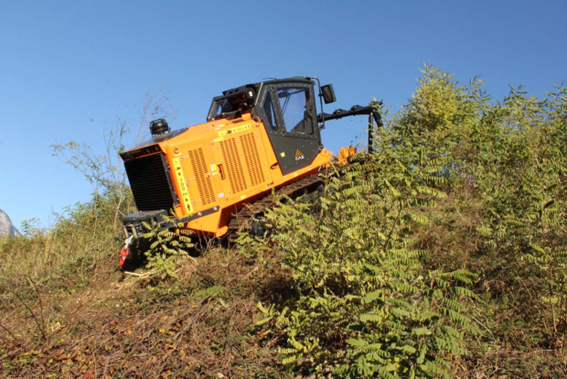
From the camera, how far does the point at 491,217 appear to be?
16.2 feet

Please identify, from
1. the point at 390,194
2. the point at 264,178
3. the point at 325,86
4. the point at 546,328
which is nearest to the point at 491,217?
the point at 546,328

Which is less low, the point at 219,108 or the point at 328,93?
the point at 219,108

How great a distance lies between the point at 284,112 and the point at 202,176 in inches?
90.9

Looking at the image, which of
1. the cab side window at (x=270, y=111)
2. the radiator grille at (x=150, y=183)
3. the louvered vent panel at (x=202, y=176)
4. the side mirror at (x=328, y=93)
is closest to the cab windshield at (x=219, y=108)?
the cab side window at (x=270, y=111)

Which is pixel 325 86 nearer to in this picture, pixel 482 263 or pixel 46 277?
pixel 482 263

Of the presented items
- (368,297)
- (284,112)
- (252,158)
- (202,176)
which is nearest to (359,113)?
(284,112)

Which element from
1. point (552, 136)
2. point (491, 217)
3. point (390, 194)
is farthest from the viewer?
point (552, 136)

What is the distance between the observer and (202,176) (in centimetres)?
778

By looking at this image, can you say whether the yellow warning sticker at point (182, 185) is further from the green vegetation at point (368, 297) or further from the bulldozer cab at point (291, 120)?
the bulldozer cab at point (291, 120)

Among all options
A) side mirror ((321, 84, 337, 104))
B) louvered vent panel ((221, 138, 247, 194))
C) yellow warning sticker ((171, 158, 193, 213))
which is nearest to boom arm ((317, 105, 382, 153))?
side mirror ((321, 84, 337, 104))

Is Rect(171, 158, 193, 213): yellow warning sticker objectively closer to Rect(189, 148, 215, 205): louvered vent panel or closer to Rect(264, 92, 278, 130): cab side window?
Rect(189, 148, 215, 205): louvered vent panel

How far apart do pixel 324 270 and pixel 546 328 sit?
2.06 m

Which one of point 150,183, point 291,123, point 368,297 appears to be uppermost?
point 291,123

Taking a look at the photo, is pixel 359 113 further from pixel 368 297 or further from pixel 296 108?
pixel 368 297
